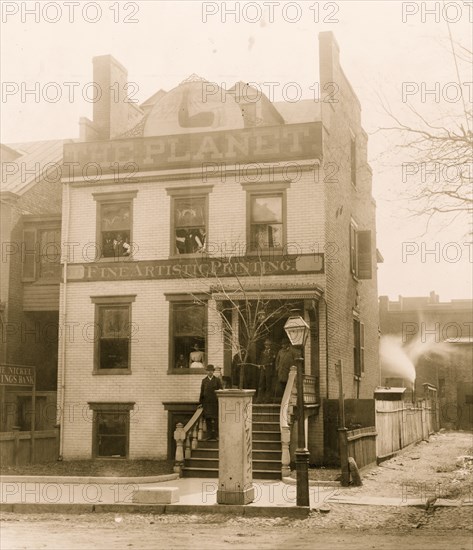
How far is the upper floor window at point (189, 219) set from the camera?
22453 millimetres

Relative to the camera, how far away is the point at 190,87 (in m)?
24.1

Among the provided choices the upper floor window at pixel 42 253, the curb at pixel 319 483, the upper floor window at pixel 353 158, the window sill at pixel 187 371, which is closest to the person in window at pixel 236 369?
the window sill at pixel 187 371

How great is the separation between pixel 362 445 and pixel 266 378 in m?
3.33

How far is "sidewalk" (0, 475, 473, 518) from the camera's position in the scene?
13.1 m

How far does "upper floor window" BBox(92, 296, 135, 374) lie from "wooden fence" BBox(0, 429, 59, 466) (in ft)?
7.41

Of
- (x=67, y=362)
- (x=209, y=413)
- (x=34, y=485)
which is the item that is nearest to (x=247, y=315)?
(x=209, y=413)

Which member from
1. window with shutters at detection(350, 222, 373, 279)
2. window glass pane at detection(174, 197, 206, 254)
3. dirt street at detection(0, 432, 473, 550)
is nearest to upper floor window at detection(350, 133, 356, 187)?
window with shutters at detection(350, 222, 373, 279)

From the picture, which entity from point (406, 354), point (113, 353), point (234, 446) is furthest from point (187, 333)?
point (406, 354)

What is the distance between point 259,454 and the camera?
17.9 m

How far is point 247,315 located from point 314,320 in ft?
5.77

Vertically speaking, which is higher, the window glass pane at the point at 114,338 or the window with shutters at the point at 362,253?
the window with shutters at the point at 362,253

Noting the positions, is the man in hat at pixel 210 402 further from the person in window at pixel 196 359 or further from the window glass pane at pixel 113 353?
the window glass pane at pixel 113 353

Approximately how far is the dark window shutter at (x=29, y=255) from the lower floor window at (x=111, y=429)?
210 inches

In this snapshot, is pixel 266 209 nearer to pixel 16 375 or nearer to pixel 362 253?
pixel 362 253
